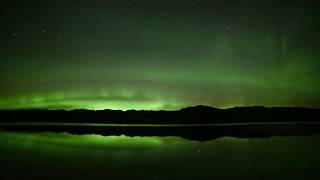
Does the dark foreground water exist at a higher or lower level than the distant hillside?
lower

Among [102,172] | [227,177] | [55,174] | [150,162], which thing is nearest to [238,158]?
[150,162]

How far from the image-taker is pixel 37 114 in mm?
77000

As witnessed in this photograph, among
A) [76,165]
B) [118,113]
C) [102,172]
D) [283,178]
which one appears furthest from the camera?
[118,113]

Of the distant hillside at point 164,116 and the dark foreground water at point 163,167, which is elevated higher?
the distant hillside at point 164,116

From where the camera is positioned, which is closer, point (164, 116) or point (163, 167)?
point (163, 167)

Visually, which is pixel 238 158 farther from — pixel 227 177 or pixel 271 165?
pixel 227 177

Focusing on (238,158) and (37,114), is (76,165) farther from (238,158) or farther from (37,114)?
(37,114)

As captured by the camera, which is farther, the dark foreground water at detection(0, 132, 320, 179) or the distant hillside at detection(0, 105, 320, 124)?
the distant hillside at detection(0, 105, 320, 124)

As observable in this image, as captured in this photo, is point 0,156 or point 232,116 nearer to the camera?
point 0,156

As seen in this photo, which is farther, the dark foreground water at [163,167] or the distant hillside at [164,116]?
the distant hillside at [164,116]

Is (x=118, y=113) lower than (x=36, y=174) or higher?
higher

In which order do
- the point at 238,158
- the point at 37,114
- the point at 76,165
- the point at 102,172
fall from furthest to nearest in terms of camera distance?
the point at 37,114 < the point at 238,158 < the point at 76,165 < the point at 102,172

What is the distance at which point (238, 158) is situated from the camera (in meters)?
9.65

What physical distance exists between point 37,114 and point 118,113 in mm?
17233
